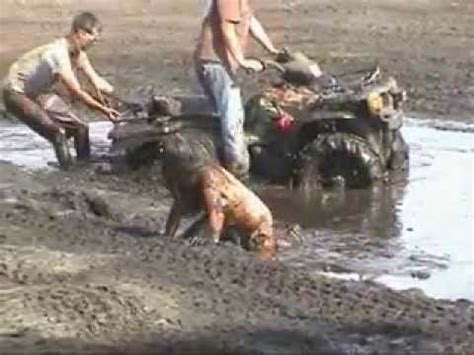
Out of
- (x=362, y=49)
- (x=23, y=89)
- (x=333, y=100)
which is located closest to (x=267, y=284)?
(x=333, y=100)

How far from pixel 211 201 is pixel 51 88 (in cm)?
490

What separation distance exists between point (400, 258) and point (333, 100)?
8.61 ft

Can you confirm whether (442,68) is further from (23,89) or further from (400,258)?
(400,258)

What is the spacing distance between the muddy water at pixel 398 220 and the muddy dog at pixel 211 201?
346mm

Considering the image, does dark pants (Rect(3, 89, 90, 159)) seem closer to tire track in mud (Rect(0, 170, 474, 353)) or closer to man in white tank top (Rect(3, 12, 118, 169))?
man in white tank top (Rect(3, 12, 118, 169))

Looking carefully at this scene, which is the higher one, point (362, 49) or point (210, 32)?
point (210, 32)

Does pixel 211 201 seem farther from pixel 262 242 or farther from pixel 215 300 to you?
pixel 215 300

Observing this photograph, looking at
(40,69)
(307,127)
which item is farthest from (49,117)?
(307,127)

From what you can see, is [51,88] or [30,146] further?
[30,146]

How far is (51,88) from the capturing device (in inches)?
578

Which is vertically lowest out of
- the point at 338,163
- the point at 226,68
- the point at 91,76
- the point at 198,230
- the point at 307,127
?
the point at 338,163

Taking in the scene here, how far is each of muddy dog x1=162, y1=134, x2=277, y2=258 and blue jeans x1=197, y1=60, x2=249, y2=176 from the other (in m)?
2.46

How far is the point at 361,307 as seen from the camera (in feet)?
28.6

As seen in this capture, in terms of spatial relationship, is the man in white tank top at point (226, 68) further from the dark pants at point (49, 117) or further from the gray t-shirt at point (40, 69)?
the dark pants at point (49, 117)
